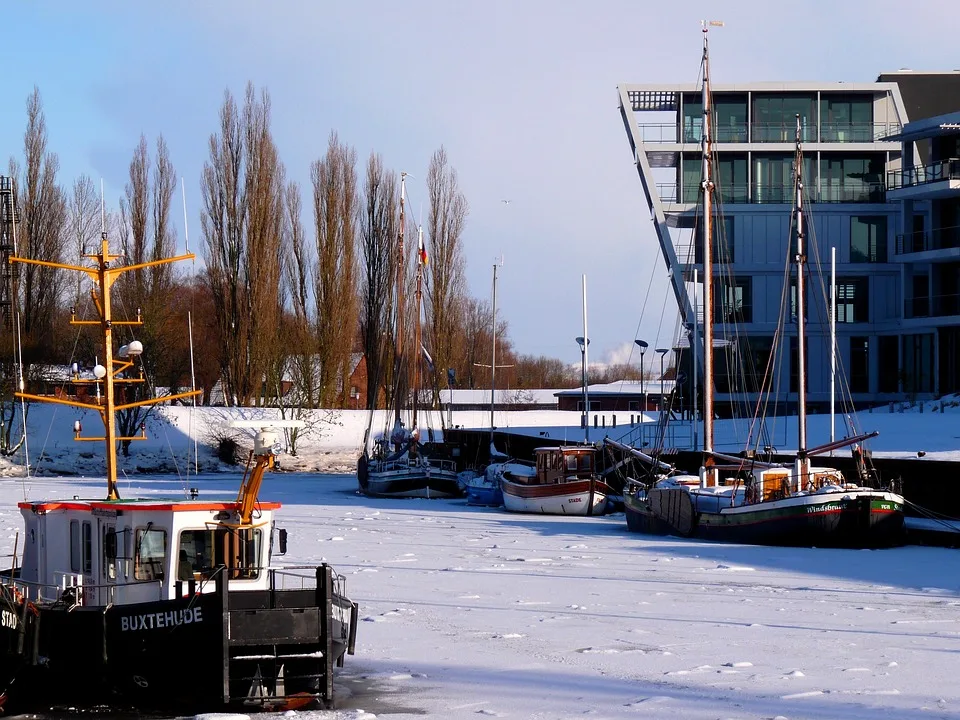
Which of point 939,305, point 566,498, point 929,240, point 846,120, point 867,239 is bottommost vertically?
point 566,498

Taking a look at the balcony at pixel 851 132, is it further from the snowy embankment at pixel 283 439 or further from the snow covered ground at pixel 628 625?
the snow covered ground at pixel 628 625

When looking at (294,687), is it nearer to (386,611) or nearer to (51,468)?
(386,611)

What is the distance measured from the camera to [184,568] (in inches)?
562

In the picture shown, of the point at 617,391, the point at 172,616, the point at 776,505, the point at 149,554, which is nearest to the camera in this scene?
the point at 172,616

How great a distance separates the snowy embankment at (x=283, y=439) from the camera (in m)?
47.2

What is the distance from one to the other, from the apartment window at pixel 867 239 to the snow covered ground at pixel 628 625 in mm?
30827

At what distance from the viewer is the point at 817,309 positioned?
56.8m

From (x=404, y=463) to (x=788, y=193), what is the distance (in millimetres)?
23138

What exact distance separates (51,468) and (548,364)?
333 ft

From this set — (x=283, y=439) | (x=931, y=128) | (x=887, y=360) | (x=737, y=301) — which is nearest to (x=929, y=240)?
(x=931, y=128)

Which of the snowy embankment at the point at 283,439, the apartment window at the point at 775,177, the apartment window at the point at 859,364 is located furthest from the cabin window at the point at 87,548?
the apartment window at the point at 775,177

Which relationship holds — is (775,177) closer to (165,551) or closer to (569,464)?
(569,464)

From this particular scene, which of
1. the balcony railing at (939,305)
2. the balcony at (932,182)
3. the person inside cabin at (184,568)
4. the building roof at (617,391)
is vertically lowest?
the person inside cabin at (184,568)

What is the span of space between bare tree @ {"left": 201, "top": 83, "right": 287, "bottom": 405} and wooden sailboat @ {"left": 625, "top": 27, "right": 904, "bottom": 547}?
35836 millimetres
